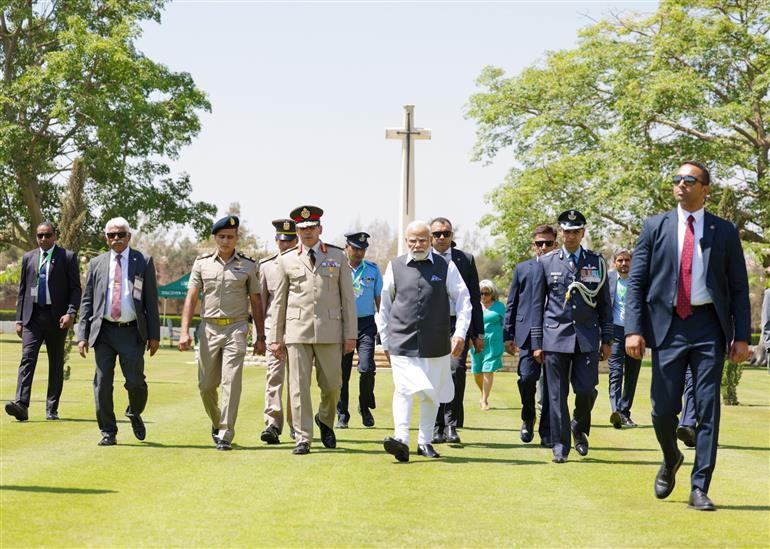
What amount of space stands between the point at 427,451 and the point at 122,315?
10.7 feet

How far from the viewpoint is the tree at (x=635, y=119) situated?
40.2m

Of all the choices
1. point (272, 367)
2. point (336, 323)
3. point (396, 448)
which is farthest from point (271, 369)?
point (396, 448)

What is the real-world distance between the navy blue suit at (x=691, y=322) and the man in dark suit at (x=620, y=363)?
243 inches

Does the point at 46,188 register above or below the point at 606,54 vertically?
below

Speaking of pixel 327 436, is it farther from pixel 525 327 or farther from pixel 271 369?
pixel 525 327

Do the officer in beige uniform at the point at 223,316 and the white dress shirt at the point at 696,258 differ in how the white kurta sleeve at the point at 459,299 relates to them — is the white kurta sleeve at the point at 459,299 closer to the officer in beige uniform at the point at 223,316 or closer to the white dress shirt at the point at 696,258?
the officer in beige uniform at the point at 223,316

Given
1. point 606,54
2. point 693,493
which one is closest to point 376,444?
point 693,493

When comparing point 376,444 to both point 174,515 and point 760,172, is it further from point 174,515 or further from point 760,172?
point 760,172

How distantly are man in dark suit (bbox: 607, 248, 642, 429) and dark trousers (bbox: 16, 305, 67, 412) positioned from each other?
257 inches

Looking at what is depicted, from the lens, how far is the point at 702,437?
8078 millimetres

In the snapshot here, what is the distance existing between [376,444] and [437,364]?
150 centimetres

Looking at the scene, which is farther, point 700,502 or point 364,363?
point 364,363

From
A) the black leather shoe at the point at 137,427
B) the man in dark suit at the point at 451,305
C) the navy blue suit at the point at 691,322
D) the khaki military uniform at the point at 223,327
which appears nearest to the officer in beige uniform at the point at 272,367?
the khaki military uniform at the point at 223,327

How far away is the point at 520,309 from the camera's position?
12.9 meters
